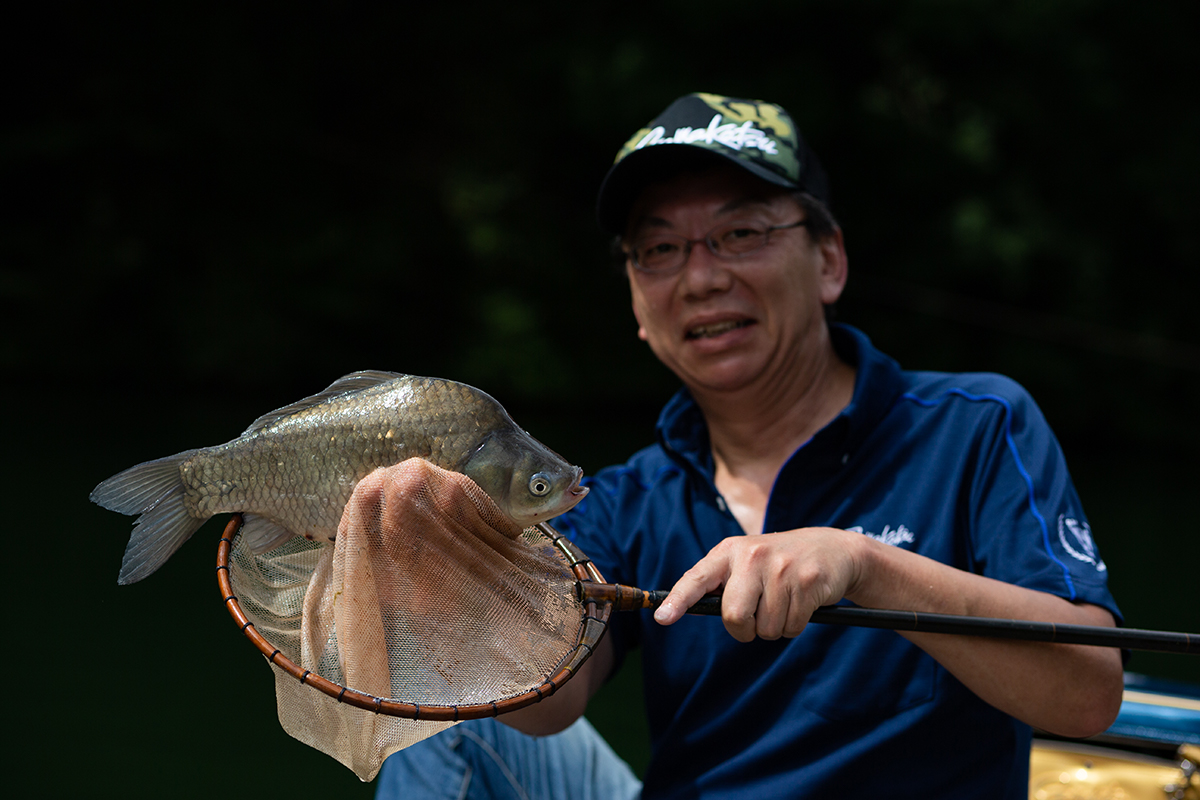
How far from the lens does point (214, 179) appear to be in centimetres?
1287

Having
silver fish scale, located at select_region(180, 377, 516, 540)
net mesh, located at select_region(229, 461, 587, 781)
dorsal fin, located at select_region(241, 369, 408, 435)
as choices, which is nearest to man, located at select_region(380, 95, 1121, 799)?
net mesh, located at select_region(229, 461, 587, 781)

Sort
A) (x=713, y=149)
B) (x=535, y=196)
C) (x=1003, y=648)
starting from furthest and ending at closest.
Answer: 1. (x=535, y=196)
2. (x=713, y=149)
3. (x=1003, y=648)

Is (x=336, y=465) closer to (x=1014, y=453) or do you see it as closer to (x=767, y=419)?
(x=767, y=419)

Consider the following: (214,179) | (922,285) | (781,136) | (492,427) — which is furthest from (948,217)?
(492,427)

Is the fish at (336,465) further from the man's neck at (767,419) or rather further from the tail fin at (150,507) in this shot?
the man's neck at (767,419)

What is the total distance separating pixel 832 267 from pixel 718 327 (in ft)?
1.21

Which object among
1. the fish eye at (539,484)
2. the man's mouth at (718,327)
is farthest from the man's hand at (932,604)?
the man's mouth at (718,327)

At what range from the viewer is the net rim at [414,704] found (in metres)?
1.25

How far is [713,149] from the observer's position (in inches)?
77.7

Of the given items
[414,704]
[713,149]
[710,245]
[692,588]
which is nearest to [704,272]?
[710,245]

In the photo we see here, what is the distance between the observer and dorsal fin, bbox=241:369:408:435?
1.44 metres

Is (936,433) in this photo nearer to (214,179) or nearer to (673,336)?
(673,336)

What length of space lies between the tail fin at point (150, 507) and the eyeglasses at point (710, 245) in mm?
1059

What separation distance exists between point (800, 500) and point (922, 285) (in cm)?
1232
